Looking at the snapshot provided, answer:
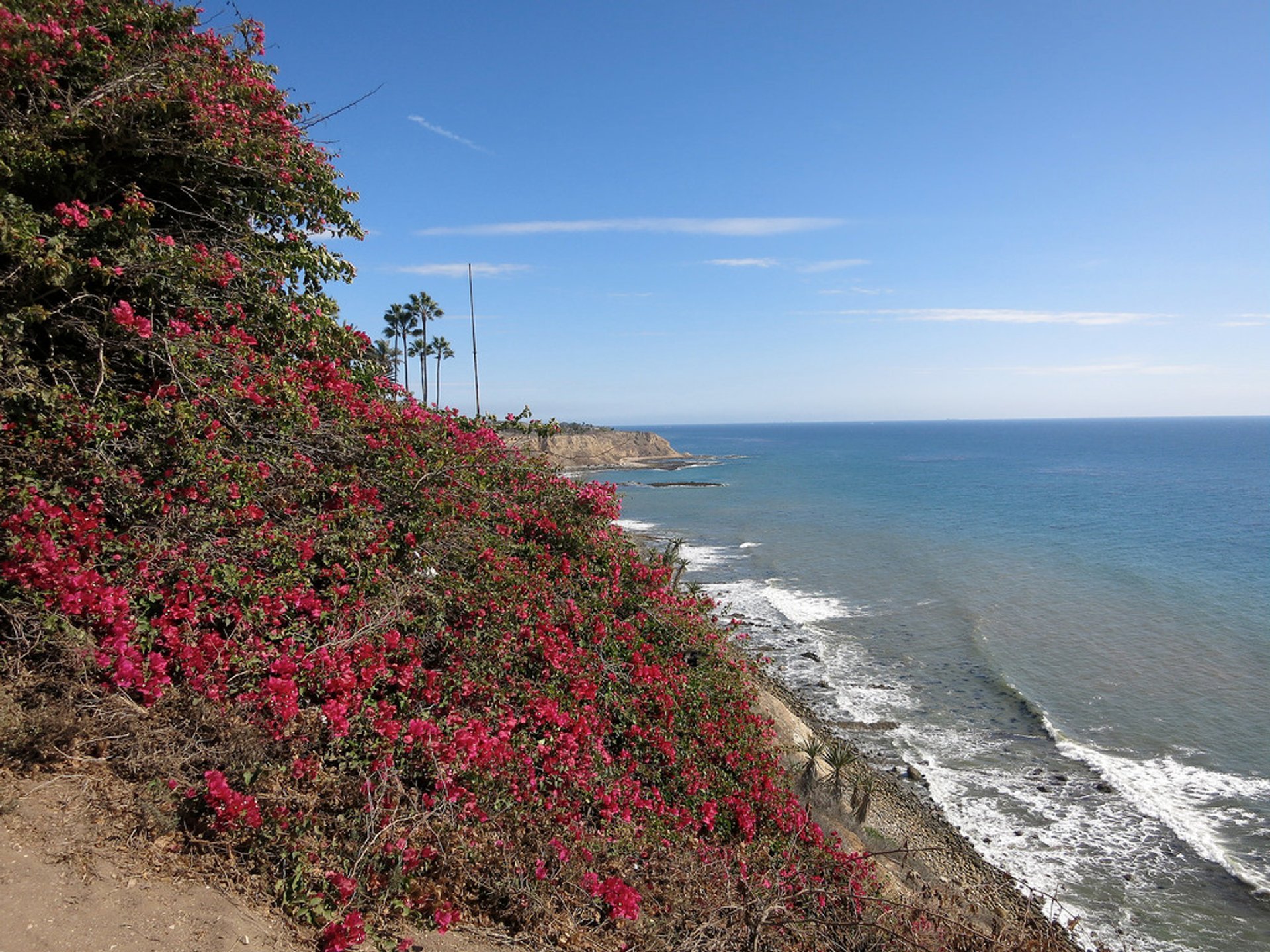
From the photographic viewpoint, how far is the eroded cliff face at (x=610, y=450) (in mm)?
95312

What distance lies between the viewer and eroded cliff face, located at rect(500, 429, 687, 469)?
313 feet

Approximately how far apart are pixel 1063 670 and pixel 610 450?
3439 inches

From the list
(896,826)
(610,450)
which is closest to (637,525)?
(896,826)

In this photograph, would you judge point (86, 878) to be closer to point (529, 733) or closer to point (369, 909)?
point (369, 909)

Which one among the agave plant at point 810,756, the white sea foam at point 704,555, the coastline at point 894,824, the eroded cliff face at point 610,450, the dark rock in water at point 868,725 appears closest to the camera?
the coastline at point 894,824

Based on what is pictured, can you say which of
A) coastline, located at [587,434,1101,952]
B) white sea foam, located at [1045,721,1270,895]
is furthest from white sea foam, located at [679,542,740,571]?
white sea foam, located at [1045,721,1270,895]

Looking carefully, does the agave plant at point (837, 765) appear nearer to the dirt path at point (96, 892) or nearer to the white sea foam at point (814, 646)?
the white sea foam at point (814, 646)

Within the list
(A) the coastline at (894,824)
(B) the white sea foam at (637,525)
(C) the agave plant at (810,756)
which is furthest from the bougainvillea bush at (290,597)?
(B) the white sea foam at (637,525)

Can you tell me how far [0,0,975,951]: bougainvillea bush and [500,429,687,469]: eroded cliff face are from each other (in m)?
74.4

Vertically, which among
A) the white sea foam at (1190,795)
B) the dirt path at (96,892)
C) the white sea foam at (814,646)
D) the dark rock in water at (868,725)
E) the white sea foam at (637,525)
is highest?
the dirt path at (96,892)

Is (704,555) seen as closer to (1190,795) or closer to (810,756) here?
(810,756)

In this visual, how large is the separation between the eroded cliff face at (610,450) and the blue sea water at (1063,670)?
40360 mm

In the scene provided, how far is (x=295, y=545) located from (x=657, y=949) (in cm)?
458

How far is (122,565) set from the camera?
5.33 m
